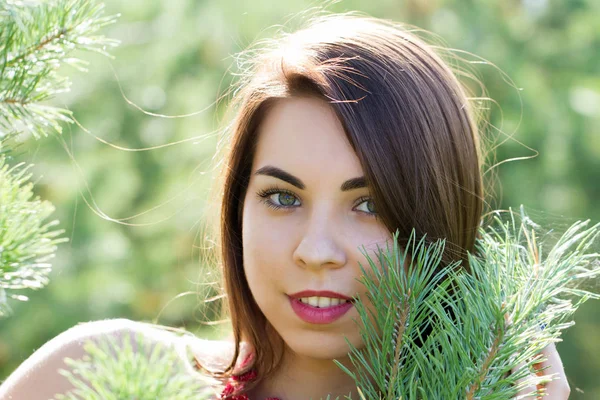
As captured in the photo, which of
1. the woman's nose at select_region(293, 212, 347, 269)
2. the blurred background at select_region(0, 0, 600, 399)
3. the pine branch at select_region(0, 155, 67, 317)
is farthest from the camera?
the blurred background at select_region(0, 0, 600, 399)

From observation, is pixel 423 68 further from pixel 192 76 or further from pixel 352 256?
pixel 192 76

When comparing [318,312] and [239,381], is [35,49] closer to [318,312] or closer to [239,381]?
[318,312]

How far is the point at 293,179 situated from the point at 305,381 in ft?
0.96

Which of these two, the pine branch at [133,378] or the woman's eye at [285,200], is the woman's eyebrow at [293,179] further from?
the pine branch at [133,378]

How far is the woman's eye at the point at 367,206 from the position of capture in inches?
32.4

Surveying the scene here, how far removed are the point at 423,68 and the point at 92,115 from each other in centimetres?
131

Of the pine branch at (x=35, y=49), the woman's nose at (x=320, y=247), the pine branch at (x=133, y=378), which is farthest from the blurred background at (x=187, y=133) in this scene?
the pine branch at (x=133, y=378)

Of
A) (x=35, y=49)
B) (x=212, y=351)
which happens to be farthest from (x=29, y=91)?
(x=212, y=351)

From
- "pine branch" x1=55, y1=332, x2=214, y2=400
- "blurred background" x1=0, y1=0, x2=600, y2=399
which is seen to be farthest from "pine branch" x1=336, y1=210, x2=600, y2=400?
"blurred background" x1=0, y1=0, x2=600, y2=399

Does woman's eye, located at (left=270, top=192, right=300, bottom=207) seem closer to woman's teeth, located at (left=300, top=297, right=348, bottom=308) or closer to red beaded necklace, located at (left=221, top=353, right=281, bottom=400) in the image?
woman's teeth, located at (left=300, top=297, right=348, bottom=308)

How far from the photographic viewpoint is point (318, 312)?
0.83 m

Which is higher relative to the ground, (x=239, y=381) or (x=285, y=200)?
(x=285, y=200)

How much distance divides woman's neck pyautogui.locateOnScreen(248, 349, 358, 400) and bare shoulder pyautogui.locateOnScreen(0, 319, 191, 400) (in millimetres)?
156

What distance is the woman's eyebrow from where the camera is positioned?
0.81m
